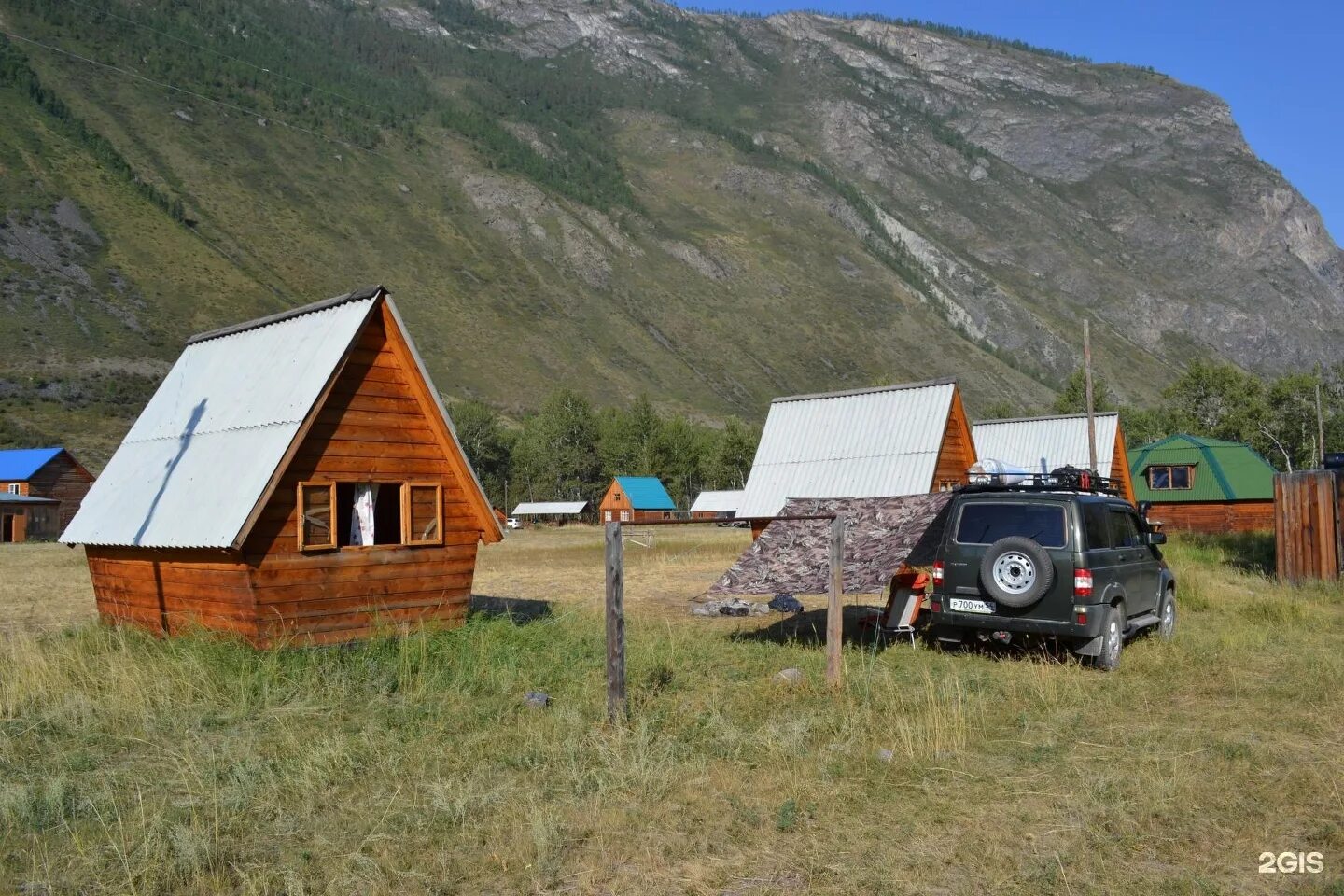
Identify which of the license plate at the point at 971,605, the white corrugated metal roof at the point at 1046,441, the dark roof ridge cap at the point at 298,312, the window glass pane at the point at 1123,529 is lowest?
the license plate at the point at 971,605

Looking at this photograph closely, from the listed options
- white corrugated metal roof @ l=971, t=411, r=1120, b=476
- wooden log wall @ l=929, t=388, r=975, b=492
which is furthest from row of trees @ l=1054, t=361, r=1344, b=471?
wooden log wall @ l=929, t=388, r=975, b=492

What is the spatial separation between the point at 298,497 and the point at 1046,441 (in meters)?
32.1

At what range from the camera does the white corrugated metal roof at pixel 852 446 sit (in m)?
27.7

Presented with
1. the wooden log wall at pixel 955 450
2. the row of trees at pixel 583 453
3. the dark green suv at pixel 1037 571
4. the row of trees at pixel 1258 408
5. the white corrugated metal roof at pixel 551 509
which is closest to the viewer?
the dark green suv at pixel 1037 571

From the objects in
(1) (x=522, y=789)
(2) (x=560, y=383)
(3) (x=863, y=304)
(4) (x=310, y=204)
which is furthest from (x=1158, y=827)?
(3) (x=863, y=304)

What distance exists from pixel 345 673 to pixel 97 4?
215763 millimetres

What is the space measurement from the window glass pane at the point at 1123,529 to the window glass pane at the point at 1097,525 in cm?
21

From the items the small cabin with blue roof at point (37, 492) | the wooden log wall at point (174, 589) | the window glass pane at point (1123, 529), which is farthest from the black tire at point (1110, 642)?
the small cabin with blue roof at point (37, 492)

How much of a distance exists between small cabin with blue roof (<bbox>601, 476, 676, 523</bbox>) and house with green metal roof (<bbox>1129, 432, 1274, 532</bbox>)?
152 feet

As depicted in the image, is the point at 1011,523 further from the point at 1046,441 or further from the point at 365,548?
the point at 1046,441

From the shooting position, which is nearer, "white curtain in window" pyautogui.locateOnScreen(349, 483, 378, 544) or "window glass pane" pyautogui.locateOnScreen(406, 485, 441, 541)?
"white curtain in window" pyautogui.locateOnScreen(349, 483, 378, 544)

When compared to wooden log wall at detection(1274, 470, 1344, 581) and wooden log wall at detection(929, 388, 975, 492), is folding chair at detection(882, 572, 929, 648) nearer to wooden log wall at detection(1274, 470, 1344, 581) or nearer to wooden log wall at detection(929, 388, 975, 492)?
wooden log wall at detection(1274, 470, 1344, 581)

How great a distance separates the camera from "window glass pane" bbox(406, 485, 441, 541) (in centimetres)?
1513

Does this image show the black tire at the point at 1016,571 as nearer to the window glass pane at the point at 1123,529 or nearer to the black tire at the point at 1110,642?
the black tire at the point at 1110,642
